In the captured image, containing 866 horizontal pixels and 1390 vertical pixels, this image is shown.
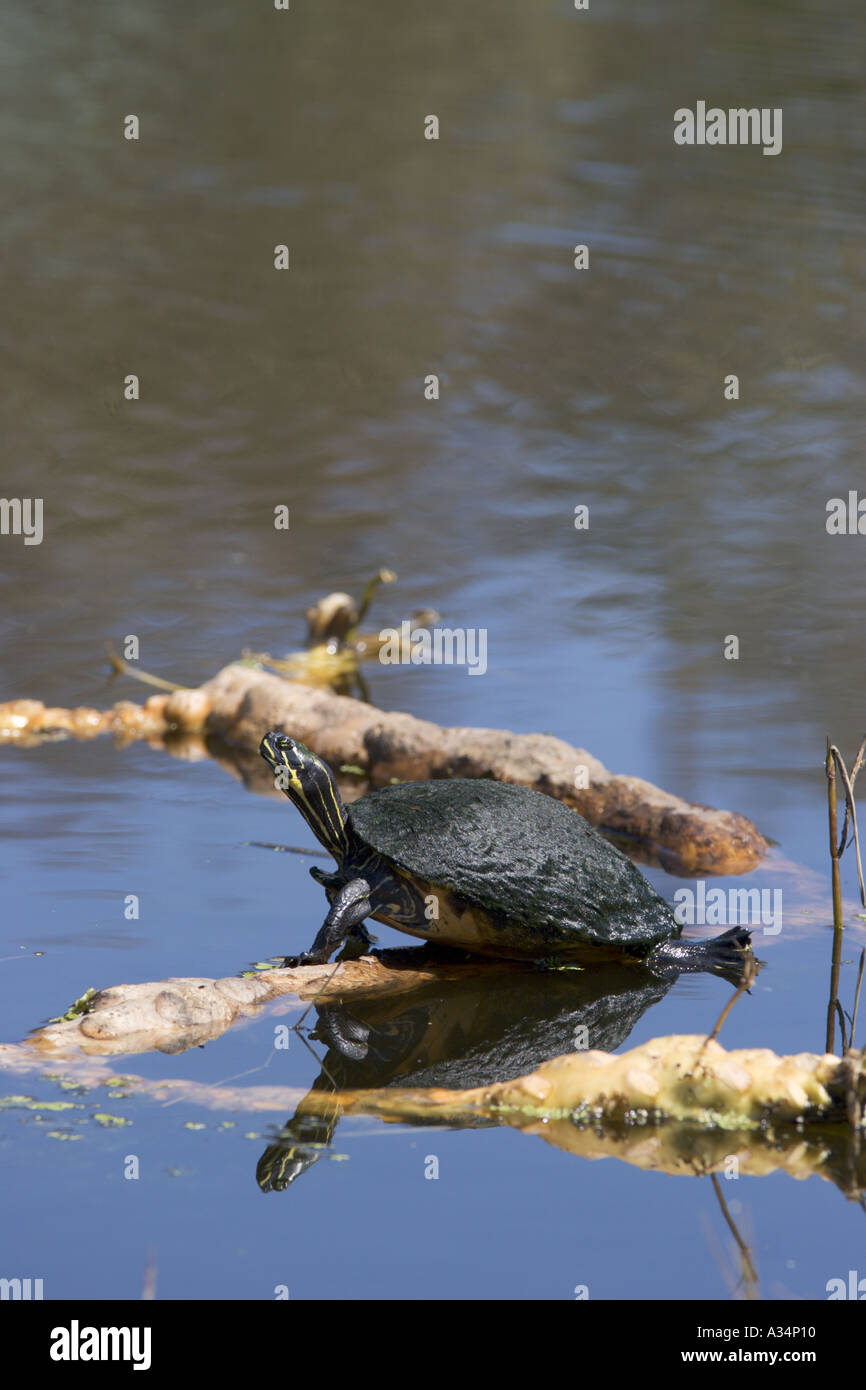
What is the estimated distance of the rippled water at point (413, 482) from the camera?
12.1ft

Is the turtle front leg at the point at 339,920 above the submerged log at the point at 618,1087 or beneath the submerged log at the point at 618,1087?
above

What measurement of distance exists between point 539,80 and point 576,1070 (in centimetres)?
2134

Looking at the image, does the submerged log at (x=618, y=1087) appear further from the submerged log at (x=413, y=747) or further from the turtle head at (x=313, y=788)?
the submerged log at (x=413, y=747)

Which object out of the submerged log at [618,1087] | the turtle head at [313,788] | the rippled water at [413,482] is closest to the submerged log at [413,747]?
the rippled water at [413,482]

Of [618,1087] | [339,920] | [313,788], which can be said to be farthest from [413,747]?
[618,1087]

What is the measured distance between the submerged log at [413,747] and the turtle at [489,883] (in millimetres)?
874

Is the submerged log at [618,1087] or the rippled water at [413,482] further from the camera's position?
the submerged log at [618,1087]

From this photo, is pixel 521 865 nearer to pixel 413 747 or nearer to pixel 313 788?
pixel 313 788

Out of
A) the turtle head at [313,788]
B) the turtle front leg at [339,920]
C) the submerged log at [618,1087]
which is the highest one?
the turtle head at [313,788]

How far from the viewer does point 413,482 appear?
11.1m

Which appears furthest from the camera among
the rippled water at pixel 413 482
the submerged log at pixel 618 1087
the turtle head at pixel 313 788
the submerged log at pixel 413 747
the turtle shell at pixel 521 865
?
the submerged log at pixel 413 747

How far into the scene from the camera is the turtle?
485 cm

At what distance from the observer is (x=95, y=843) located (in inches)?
233


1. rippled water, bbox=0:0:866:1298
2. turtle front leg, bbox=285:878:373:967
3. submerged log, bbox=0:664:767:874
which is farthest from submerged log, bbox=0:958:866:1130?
submerged log, bbox=0:664:767:874
